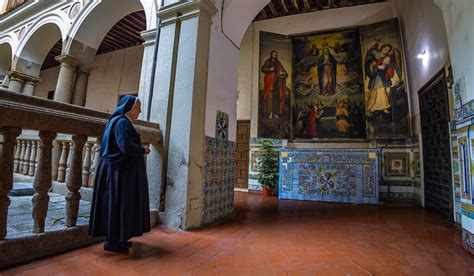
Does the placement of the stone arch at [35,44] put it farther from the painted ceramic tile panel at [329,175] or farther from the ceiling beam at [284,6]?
the painted ceramic tile panel at [329,175]

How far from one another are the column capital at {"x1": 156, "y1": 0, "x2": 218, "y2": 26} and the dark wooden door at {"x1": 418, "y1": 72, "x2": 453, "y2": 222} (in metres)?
3.72

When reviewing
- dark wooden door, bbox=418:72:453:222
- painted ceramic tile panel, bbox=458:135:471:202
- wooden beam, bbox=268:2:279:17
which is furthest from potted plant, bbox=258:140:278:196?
painted ceramic tile panel, bbox=458:135:471:202

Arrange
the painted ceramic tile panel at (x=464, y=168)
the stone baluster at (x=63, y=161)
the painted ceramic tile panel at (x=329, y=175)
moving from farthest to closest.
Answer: the painted ceramic tile panel at (x=329, y=175)
the stone baluster at (x=63, y=161)
the painted ceramic tile panel at (x=464, y=168)

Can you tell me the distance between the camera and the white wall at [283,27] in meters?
6.68

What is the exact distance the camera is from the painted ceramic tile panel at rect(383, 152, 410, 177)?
583 centimetres

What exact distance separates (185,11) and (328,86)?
4.83 m

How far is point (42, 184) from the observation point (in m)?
1.91

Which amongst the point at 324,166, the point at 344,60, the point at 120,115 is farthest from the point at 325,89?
the point at 120,115

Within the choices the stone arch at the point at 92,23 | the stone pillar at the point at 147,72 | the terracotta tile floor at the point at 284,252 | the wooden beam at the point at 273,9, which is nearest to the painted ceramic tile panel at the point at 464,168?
the terracotta tile floor at the point at 284,252

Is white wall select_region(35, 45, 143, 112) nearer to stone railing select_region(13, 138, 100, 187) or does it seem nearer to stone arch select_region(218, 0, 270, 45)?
stone railing select_region(13, 138, 100, 187)

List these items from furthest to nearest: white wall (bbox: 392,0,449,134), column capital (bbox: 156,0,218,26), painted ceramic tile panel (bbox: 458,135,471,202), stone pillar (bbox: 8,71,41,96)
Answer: stone pillar (bbox: 8,71,41,96)
white wall (bbox: 392,0,449,134)
column capital (bbox: 156,0,218,26)
painted ceramic tile panel (bbox: 458,135,471,202)

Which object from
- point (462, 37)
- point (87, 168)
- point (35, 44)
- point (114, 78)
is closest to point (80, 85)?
point (35, 44)

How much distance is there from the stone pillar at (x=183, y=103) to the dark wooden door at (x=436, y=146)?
3.76m

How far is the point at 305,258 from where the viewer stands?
2.05 meters
